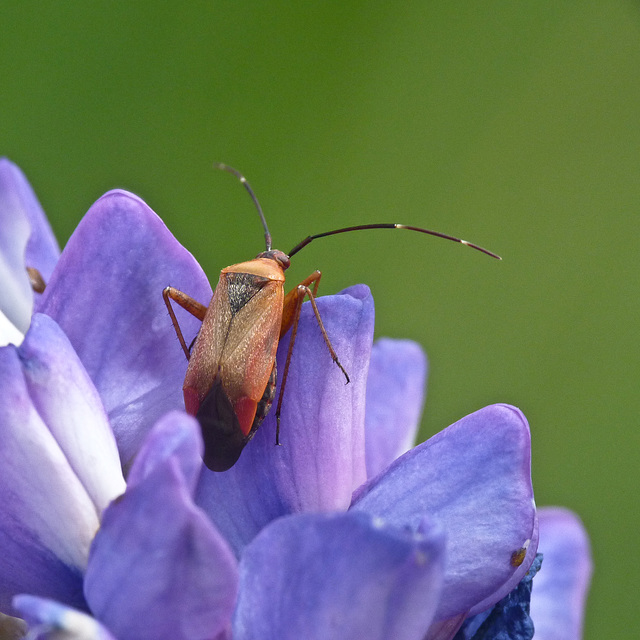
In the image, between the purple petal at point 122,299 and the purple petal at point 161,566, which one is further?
the purple petal at point 122,299

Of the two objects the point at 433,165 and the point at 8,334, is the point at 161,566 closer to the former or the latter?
the point at 8,334

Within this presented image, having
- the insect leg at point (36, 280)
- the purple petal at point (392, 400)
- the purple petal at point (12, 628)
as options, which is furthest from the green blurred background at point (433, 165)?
the purple petal at point (12, 628)

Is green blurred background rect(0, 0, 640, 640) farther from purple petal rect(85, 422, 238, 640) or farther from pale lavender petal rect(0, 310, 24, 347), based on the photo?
purple petal rect(85, 422, 238, 640)

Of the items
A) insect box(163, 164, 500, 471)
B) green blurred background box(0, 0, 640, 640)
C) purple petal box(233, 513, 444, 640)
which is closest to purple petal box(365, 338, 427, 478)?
insect box(163, 164, 500, 471)

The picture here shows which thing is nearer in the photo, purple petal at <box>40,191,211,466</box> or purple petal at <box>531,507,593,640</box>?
purple petal at <box>40,191,211,466</box>

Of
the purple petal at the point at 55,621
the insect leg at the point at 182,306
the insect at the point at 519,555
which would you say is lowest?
the purple petal at the point at 55,621

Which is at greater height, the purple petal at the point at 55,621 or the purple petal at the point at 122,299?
the purple petal at the point at 122,299

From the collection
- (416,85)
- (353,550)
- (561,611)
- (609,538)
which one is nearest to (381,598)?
(353,550)

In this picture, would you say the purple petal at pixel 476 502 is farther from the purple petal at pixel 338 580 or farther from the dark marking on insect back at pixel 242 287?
the dark marking on insect back at pixel 242 287

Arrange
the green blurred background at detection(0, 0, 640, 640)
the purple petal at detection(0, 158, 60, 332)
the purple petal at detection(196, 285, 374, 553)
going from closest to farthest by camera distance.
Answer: the purple petal at detection(196, 285, 374, 553), the purple petal at detection(0, 158, 60, 332), the green blurred background at detection(0, 0, 640, 640)
